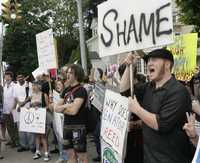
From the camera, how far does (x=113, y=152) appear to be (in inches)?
199

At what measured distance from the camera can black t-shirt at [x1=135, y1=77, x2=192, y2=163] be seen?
13.3ft

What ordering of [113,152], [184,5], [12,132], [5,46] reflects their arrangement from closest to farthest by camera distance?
1. [113,152]
2. [12,132]
3. [184,5]
4. [5,46]

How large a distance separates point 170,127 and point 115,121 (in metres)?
1.05

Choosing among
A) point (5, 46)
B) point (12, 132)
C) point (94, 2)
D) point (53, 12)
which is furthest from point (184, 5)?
point (94, 2)

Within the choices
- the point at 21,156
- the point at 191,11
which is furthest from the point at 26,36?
the point at 21,156

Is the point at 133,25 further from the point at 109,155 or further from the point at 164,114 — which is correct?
the point at 109,155

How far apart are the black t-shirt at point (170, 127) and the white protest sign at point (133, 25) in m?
0.43

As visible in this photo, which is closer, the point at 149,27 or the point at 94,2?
the point at 149,27

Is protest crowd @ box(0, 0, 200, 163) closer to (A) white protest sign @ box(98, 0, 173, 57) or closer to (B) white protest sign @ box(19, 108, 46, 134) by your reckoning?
(A) white protest sign @ box(98, 0, 173, 57)

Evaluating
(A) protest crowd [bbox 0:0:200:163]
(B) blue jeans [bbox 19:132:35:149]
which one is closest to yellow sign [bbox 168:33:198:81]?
(A) protest crowd [bbox 0:0:200:163]

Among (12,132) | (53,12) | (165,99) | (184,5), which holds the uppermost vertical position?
(53,12)

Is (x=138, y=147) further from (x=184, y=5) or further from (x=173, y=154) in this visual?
(x=184, y=5)

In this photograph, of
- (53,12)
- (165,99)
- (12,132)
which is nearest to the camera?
(165,99)

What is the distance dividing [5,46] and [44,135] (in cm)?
3505
